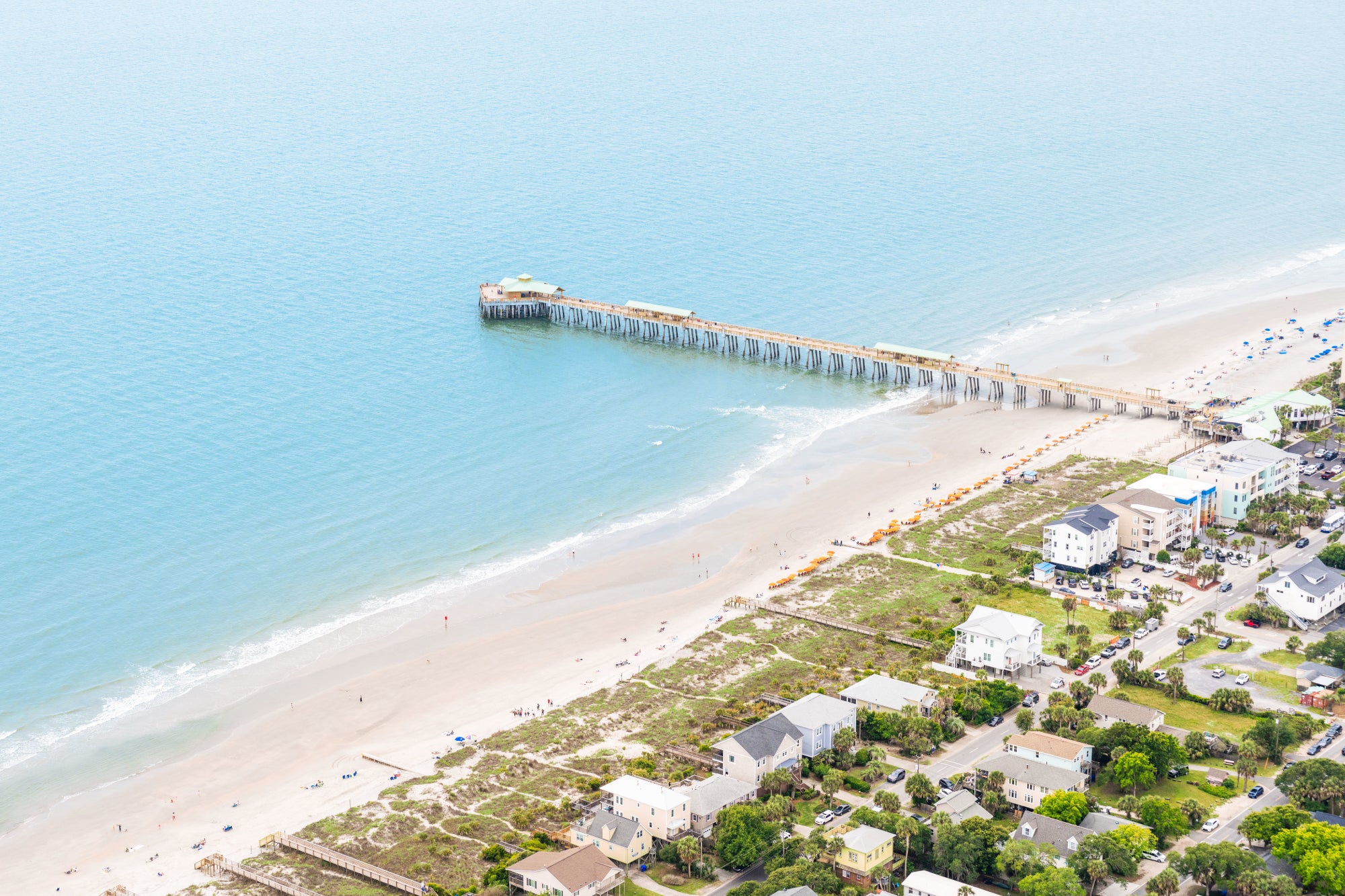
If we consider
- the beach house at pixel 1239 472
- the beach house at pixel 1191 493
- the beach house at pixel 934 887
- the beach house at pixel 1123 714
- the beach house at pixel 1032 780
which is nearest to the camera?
A: the beach house at pixel 934 887

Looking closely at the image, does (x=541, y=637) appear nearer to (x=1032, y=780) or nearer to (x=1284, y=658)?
(x=1032, y=780)

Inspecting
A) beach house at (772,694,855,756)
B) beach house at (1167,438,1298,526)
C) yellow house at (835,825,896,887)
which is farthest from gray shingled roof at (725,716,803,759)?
beach house at (1167,438,1298,526)

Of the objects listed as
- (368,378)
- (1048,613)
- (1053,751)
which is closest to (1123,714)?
(1053,751)

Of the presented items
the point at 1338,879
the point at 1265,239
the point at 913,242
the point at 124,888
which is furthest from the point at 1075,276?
the point at 124,888

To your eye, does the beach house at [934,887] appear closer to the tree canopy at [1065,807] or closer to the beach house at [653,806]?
the tree canopy at [1065,807]

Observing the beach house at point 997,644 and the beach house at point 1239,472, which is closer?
the beach house at point 997,644

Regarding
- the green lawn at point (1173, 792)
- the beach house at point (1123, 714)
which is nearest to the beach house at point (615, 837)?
the green lawn at point (1173, 792)

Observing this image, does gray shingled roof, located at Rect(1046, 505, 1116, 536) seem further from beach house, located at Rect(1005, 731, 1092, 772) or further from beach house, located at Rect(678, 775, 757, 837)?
beach house, located at Rect(678, 775, 757, 837)
